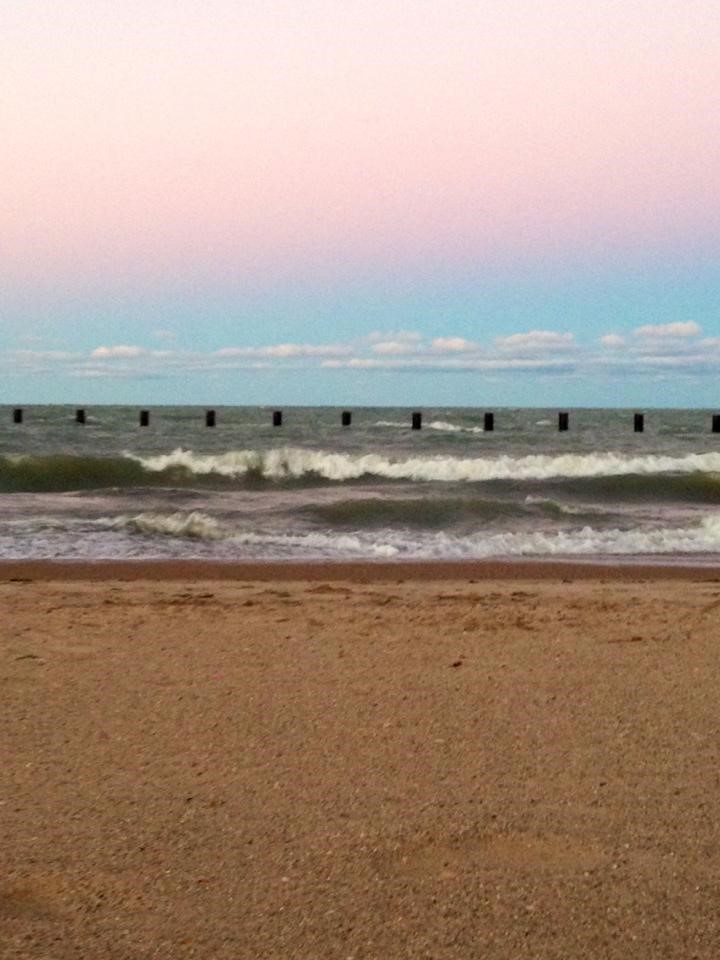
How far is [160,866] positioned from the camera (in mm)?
3070

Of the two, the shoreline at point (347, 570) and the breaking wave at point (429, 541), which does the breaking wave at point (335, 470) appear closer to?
the breaking wave at point (429, 541)

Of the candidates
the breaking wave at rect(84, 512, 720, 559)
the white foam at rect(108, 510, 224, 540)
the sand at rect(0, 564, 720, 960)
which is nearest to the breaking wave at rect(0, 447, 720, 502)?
the breaking wave at rect(84, 512, 720, 559)

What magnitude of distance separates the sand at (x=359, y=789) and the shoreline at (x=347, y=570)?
3022 mm

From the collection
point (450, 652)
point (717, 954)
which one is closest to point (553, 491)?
point (450, 652)

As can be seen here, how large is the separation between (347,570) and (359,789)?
6.68 m

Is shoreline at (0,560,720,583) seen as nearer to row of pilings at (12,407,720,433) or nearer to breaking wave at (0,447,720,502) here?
breaking wave at (0,447,720,502)

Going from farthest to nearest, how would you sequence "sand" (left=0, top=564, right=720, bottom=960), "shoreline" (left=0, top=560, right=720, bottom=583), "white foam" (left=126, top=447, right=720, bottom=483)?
"white foam" (left=126, top=447, right=720, bottom=483), "shoreline" (left=0, top=560, right=720, bottom=583), "sand" (left=0, top=564, right=720, bottom=960)

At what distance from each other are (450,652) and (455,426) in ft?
135

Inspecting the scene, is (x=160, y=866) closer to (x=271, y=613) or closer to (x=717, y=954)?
(x=717, y=954)

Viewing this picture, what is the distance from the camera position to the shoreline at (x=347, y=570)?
9.77m

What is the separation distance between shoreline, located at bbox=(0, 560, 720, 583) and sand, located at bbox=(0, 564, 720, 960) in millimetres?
3022

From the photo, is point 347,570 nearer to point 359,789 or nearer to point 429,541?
point 429,541

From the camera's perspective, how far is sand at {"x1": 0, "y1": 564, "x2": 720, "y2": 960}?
8.96ft

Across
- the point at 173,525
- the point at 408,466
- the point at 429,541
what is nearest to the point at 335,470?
the point at 408,466
